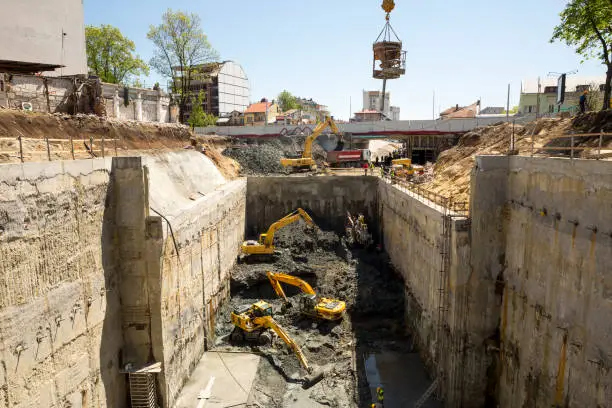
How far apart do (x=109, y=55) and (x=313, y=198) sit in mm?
29304

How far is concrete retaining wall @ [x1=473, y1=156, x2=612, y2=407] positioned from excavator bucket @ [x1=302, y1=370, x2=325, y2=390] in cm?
577

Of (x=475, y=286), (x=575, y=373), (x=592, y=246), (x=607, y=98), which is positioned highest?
(x=607, y=98)

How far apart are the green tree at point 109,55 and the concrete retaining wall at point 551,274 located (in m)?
41.6

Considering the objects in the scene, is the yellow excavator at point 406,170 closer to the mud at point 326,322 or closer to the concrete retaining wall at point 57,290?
the mud at point 326,322

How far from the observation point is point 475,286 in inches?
488

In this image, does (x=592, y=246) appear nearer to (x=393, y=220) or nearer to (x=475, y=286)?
(x=475, y=286)

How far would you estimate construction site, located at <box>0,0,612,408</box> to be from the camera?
8625mm

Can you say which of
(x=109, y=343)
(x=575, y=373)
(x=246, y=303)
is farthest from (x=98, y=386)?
(x=575, y=373)

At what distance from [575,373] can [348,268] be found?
13949 mm

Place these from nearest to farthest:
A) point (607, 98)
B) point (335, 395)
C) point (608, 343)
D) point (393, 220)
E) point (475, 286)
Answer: point (608, 343)
point (475, 286)
point (335, 395)
point (607, 98)
point (393, 220)

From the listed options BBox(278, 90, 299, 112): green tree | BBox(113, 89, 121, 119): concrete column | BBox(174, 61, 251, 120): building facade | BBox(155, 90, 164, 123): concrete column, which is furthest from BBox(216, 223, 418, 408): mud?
BBox(278, 90, 299, 112): green tree

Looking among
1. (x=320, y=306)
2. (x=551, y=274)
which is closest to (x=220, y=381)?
(x=320, y=306)

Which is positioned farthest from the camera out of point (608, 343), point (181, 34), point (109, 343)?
point (181, 34)

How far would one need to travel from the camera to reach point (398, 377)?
48.3 ft
